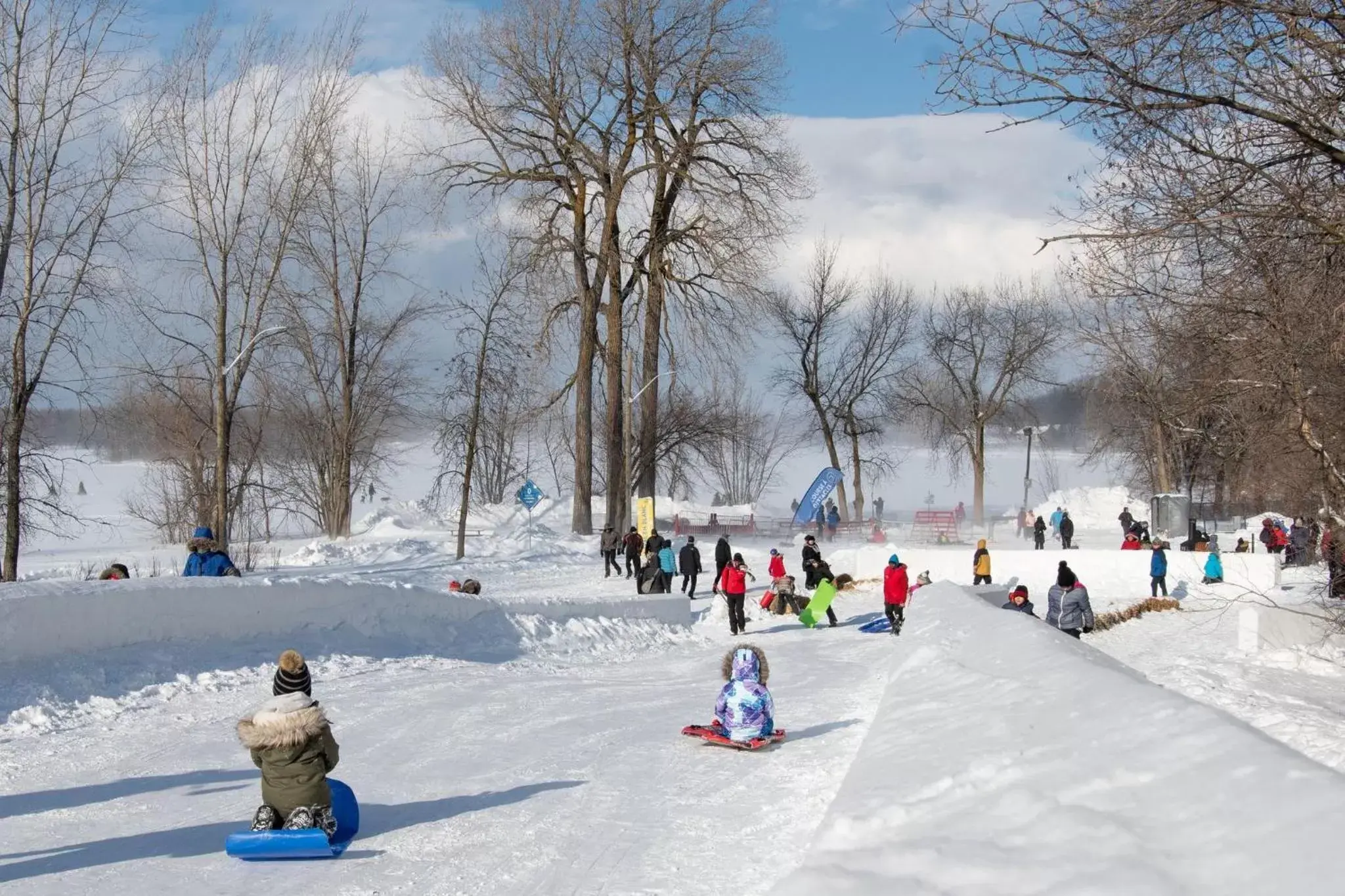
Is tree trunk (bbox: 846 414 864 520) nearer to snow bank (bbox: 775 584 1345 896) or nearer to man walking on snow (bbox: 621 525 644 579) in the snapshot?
man walking on snow (bbox: 621 525 644 579)

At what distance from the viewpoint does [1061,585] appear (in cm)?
2148

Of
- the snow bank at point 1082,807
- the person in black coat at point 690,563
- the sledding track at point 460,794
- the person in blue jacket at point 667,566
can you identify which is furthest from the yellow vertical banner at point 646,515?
the snow bank at point 1082,807

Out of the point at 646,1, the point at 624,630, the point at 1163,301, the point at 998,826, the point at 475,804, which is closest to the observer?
the point at 998,826

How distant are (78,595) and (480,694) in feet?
15.7

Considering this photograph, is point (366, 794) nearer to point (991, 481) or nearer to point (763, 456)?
point (763, 456)

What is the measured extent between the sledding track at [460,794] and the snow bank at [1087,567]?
20.6 metres

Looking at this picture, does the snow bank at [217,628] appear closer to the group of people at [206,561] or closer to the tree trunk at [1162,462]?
the group of people at [206,561]

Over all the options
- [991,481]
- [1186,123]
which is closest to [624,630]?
[1186,123]

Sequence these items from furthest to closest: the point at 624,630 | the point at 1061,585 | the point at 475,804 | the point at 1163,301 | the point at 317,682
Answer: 1. the point at 624,630
2. the point at 1061,585
3. the point at 317,682
4. the point at 1163,301
5. the point at 475,804

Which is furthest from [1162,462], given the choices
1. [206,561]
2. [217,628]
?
[217,628]

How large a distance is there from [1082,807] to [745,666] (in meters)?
7.17

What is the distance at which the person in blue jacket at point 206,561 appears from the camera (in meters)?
18.0

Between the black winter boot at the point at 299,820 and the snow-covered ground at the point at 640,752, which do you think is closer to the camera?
the snow-covered ground at the point at 640,752

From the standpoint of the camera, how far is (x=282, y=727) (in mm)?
8250
